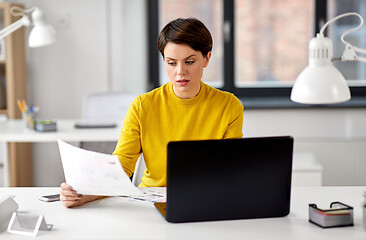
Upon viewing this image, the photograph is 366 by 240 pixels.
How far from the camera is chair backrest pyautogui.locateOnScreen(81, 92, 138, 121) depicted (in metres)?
3.72

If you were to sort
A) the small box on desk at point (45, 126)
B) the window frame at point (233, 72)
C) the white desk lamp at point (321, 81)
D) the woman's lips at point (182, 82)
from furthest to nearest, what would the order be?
the window frame at point (233, 72)
the small box on desk at point (45, 126)
the woman's lips at point (182, 82)
the white desk lamp at point (321, 81)

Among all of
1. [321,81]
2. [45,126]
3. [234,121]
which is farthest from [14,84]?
[321,81]

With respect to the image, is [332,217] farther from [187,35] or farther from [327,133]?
[327,133]

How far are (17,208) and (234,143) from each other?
2.25 ft

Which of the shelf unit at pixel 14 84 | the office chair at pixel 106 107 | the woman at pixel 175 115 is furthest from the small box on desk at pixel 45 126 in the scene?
the woman at pixel 175 115

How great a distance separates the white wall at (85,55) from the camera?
4109 millimetres

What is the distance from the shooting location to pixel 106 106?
375 centimetres

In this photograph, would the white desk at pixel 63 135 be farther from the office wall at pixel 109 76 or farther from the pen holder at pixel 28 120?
the office wall at pixel 109 76

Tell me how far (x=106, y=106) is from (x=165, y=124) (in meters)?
1.80

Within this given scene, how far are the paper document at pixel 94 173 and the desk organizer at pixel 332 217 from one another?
0.50m

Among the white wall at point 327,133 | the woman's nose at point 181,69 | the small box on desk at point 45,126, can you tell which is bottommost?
the white wall at point 327,133

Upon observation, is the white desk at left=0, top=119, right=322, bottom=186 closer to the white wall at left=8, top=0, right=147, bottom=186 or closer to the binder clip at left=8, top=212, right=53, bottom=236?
the white wall at left=8, top=0, right=147, bottom=186

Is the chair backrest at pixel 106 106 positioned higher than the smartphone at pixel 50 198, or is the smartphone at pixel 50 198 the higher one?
the chair backrest at pixel 106 106

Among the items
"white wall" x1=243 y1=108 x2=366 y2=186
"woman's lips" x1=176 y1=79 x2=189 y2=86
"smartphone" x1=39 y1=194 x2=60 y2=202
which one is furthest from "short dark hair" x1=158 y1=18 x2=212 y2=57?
"white wall" x1=243 y1=108 x2=366 y2=186
